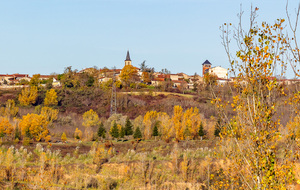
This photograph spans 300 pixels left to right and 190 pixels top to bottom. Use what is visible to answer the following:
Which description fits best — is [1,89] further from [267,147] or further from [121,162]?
[267,147]

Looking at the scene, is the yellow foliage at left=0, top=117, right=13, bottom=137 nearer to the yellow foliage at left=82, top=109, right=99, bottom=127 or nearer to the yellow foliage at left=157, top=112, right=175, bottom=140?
the yellow foliage at left=82, top=109, right=99, bottom=127

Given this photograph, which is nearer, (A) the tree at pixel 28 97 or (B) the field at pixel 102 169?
(B) the field at pixel 102 169

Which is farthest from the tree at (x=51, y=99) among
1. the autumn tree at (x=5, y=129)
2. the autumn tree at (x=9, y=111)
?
the autumn tree at (x=5, y=129)

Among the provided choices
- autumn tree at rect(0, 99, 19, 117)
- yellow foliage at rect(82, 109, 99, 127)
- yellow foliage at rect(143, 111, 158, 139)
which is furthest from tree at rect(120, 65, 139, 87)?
yellow foliage at rect(143, 111, 158, 139)

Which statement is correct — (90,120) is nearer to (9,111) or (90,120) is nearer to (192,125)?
(9,111)

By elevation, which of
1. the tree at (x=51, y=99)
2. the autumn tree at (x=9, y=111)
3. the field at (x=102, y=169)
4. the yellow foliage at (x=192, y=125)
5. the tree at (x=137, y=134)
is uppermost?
the tree at (x=51, y=99)

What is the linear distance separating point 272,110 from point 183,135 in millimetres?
29792

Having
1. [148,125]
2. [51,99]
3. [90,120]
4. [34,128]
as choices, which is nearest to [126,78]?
[51,99]

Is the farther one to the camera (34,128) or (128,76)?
(128,76)

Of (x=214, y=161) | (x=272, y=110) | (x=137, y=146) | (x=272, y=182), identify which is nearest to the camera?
(x=272, y=182)

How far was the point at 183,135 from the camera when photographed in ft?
120

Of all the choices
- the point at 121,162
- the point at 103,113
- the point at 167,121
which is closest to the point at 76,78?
the point at 103,113

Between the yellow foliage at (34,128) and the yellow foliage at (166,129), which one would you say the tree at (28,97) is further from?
the yellow foliage at (166,129)

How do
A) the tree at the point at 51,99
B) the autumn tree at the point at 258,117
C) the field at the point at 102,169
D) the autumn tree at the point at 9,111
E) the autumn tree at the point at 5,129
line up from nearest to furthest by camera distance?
the autumn tree at the point at 258,117 → the field at the point at 102,169 → the autumn tree at the point at 5,129 → the autumn tree at the point at 9,111 → the tree at the point at 51,99
